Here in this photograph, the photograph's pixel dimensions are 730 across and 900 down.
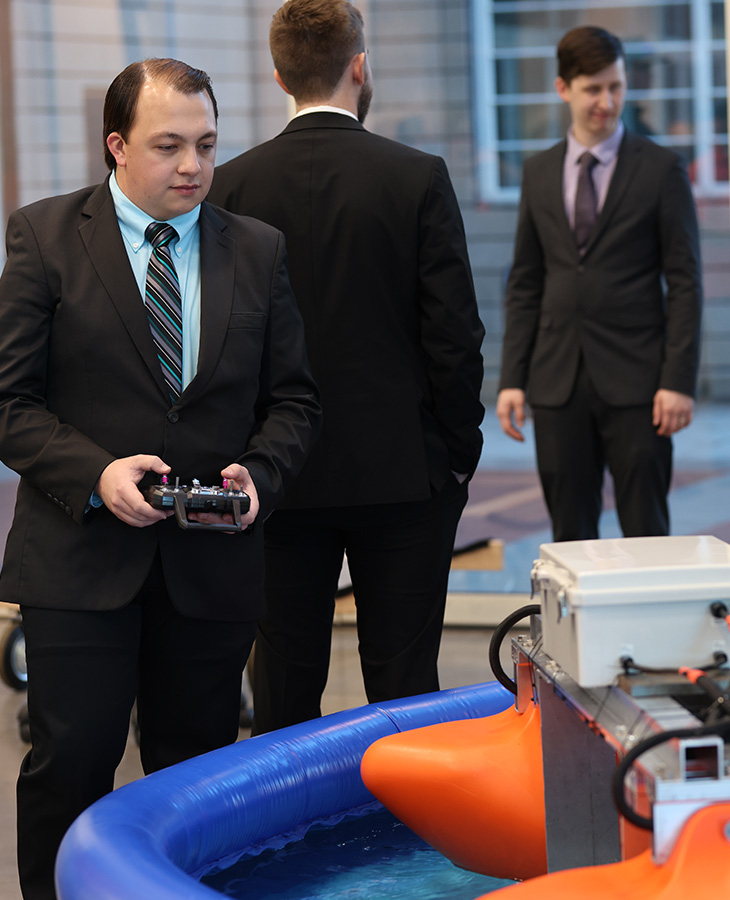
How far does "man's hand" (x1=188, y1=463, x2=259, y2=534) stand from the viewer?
6.13 ft

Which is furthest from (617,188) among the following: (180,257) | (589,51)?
(180,257)

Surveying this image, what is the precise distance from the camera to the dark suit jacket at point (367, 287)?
94.8 inches

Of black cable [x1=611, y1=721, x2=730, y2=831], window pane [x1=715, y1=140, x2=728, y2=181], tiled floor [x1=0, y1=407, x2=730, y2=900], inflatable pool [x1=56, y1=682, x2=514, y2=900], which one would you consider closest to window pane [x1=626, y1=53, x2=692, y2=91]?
window pane [x1=715, y1=140, x2=728, y2=181]

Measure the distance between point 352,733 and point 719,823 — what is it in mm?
996

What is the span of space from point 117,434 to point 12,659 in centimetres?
210

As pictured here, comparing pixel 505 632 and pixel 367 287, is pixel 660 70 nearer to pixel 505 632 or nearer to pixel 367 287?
pixel 367 287

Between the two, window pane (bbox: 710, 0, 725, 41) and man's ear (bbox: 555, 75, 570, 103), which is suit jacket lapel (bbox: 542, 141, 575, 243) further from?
window pane (bbox: 710, 0, 725, 41)

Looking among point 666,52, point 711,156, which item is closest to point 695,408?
point 711,156

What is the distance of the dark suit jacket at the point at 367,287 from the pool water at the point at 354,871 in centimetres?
64

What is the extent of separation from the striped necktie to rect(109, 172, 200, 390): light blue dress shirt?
0.04 ft

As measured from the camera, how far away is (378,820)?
7.20 ft

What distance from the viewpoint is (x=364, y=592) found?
2.55m

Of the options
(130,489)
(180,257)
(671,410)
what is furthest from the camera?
(671,410)

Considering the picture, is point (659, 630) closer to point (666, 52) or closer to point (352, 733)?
point (352, 733)
